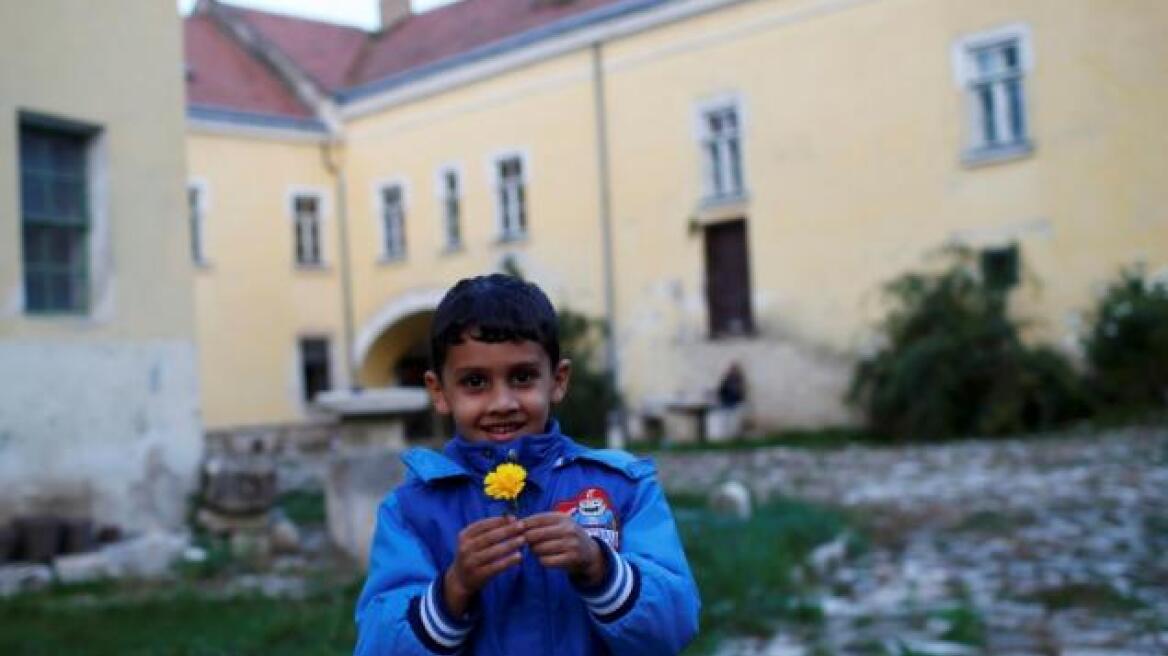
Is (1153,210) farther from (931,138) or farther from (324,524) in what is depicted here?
(324,524)

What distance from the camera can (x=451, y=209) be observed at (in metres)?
27.2

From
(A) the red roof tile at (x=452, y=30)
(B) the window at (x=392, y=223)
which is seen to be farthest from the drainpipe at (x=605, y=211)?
(B) the window at (x=392, y=223)

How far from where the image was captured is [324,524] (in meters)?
11.2

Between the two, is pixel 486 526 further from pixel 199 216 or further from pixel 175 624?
pixel 199 216

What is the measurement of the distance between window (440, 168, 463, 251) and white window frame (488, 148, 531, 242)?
111cm

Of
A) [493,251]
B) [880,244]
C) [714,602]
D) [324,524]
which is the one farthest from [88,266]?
[493,251]

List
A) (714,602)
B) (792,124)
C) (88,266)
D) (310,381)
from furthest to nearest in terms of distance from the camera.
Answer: (310,381) < (792,124) < (88,266) < (714,602)

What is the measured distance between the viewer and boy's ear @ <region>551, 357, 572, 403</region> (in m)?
2.39

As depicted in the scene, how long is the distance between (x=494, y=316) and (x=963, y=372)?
16.1 m

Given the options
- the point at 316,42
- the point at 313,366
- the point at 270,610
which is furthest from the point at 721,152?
the point at 270,610

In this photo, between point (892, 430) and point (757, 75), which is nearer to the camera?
point (892, 430)

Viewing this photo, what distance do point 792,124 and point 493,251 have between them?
753 cm

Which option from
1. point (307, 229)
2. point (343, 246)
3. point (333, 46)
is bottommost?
point (343, 246)

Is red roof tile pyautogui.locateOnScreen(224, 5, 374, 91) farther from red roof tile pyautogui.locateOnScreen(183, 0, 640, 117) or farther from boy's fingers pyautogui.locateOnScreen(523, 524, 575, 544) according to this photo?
boy's fingers pyautogui.locateOnScreen(523, 524, 575, 544)
